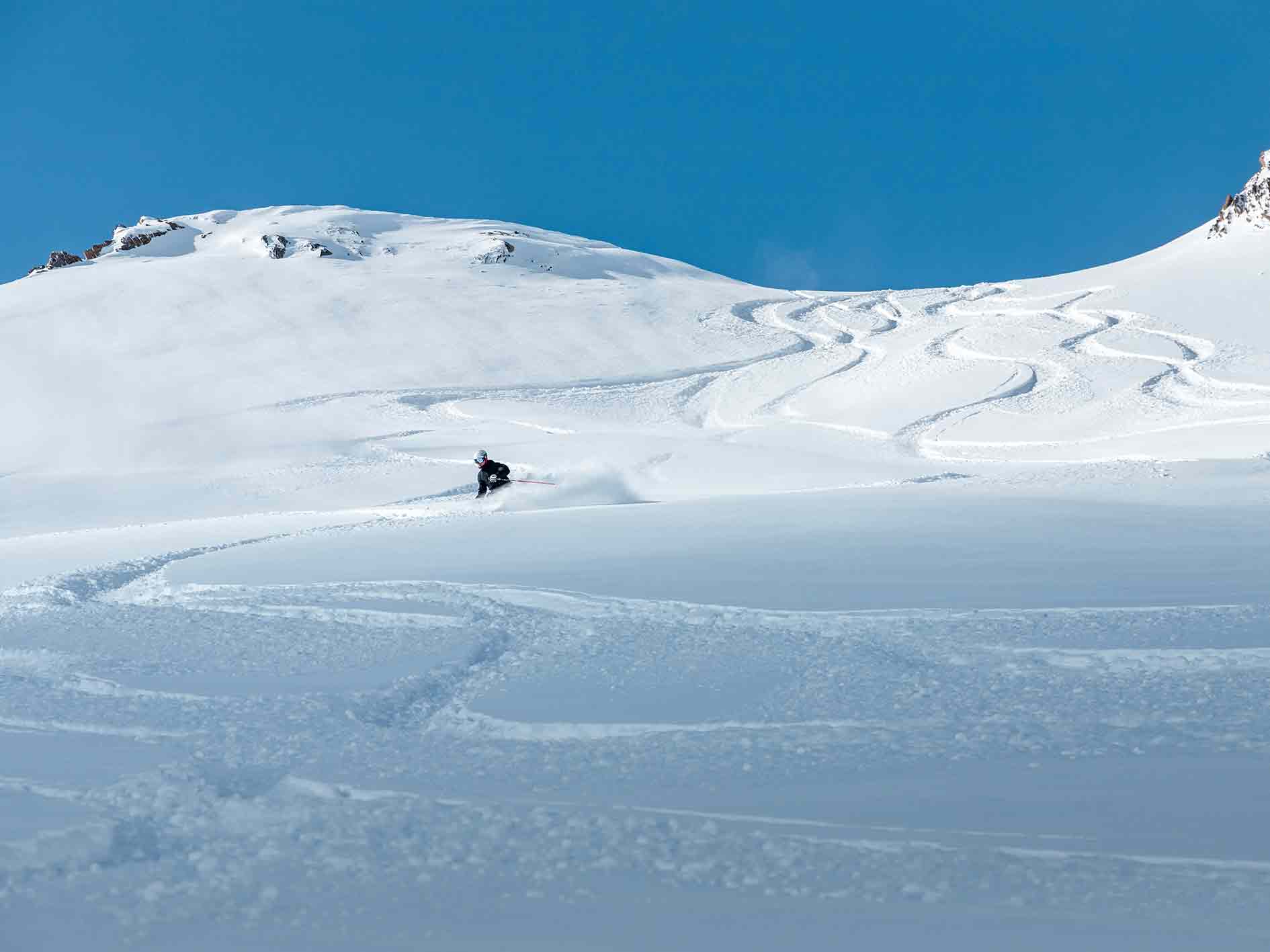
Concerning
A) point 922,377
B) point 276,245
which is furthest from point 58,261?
point 922,377

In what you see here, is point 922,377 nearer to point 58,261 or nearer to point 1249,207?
point 1249,207

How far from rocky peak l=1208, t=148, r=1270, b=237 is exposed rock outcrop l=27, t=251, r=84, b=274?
5318 cm

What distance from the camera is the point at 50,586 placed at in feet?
35.8

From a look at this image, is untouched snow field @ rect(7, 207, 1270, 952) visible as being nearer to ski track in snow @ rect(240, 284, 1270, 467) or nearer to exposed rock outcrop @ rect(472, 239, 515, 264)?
ski track in snow @ rect(240, 284, 1270, 467)

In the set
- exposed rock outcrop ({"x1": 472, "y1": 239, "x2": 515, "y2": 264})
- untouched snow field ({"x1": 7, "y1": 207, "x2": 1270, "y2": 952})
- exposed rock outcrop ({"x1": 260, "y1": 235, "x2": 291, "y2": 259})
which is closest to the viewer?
untouched snow field ({"x1": 7, "y1": 207, "x2": 1270, "y2": 952})

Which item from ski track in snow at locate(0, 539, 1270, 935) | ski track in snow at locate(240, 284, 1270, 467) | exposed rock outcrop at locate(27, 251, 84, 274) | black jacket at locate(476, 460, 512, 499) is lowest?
ski track in snow at locate(0, 539, 1270, 935)

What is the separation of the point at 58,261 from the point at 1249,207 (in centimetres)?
5520

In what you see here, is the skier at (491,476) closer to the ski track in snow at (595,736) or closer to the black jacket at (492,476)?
the black jacket at (492,476)

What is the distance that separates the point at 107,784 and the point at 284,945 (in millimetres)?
1840

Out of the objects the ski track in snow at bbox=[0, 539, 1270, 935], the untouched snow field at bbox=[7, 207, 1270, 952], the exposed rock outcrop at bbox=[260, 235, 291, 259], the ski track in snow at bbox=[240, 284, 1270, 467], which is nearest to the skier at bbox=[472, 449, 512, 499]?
the untouched snow field at bbox=[7, 207, 1270, 952]

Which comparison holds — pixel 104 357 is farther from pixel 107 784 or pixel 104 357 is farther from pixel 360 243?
Answer: pixel 107 784

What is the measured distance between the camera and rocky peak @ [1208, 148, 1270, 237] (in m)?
47.7

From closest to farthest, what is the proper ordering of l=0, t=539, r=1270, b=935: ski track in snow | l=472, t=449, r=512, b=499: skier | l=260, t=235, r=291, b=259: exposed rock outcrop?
1. l=0, t=539, r=1270, b=935: ski track in snow
2. l=472, t=449, r=512, b=499: skier
3. l=260, t=235, r=291, b=259: exposed rock outcrop

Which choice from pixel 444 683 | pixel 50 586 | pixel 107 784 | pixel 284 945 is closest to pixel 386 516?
pixel 50 586
